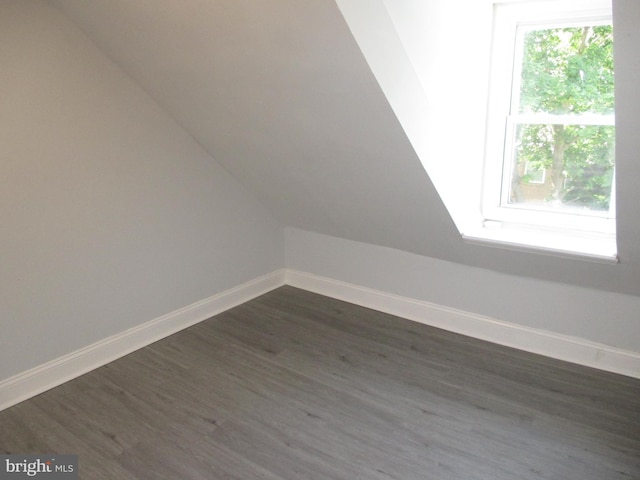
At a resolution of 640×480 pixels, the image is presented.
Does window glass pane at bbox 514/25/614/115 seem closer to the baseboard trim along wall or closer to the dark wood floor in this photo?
the baseboard trim along wall

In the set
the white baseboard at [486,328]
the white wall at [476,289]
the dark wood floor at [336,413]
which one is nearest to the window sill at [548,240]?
the white wall at [476,289]

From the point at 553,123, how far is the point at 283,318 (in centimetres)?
197

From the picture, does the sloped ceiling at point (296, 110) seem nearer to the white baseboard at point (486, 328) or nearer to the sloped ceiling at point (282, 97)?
the sloped ceiling at point (282, 97)

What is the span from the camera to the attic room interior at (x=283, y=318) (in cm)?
189

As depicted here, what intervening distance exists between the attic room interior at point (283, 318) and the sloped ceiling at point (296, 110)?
0.01 m

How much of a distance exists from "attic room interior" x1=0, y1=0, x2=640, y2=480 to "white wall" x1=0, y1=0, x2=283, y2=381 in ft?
0.04

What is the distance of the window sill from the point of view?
2223mm

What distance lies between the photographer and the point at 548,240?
2373 mm

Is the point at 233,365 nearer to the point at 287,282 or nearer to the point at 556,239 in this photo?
the point at 287,282

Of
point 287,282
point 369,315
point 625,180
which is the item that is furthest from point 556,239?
point 287,282

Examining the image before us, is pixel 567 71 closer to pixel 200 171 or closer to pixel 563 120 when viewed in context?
pixel 563 120

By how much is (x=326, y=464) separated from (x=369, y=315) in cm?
140

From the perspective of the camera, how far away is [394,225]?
278 cm

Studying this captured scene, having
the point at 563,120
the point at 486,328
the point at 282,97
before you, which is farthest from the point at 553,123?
the point at 282,97
